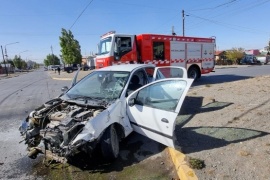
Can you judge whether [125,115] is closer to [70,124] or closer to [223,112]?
[70,124]

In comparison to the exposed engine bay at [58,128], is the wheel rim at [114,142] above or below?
below

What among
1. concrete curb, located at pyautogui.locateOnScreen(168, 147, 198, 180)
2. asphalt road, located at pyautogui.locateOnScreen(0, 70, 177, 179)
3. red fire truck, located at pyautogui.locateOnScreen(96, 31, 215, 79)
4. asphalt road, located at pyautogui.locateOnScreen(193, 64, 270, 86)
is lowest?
asphalt road, located at pyautogui.locateOnScreen(193, 64, 270, 86)

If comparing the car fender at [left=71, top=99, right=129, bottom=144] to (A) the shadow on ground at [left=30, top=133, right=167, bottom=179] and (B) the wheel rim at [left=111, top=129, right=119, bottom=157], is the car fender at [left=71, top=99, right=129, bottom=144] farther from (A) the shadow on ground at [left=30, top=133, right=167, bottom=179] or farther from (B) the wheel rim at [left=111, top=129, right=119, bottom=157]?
(A) the shadow on ground at [left=30, top=133, right=167, bottom=179]

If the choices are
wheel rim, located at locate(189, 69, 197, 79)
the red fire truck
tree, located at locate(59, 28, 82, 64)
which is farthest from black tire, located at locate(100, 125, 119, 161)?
tree, located at locate(59, 28, 82, 64)

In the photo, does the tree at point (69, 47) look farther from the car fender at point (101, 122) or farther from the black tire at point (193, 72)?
the car fender at point (101, 122)

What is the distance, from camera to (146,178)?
3799 millimetres

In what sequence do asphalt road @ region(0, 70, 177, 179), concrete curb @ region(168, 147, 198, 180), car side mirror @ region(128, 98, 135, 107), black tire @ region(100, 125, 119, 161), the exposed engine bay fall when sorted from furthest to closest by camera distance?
1. car side mirror @ region(128, 98, 135, 107)
2. black tire @ region(100, 125, 119, 161)
3. asphalt road @ region(0, 70, 177, 179)
4. the exposed engine bay
5. concrete curb @ region(168, 147, 198, 180)

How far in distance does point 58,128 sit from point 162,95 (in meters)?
1.82

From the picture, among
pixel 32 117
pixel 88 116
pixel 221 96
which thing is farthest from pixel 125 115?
pixel 221 96

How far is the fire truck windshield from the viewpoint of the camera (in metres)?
12.8

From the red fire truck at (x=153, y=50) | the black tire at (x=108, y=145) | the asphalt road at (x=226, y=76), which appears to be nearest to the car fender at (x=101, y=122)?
the black tire at (x=108, y=145)

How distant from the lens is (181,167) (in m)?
3.81

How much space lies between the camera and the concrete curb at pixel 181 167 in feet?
11.7

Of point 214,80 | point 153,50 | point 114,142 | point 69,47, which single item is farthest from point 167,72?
point 69,47
